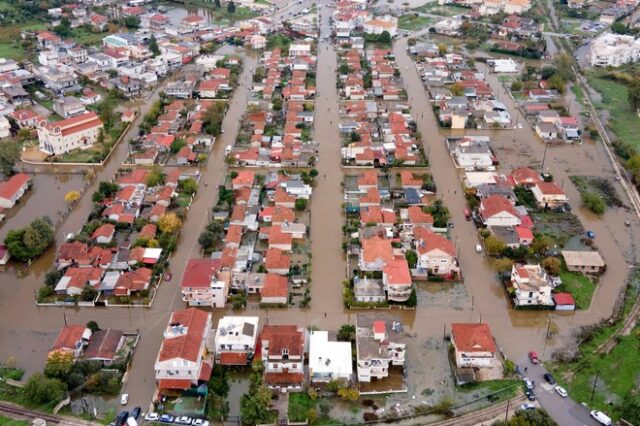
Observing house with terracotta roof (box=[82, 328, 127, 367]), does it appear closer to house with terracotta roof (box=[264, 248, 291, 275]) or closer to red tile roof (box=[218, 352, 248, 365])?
red tile roof (box=[218, 352, 248, 365])

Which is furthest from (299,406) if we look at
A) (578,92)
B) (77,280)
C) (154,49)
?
(154,49)

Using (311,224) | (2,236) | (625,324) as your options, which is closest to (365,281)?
(311,224)

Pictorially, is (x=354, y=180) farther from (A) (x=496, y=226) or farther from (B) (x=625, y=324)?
(B) (x=625, y=324)

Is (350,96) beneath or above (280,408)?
beneath

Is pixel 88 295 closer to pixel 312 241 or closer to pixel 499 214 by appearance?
pixel 312 241

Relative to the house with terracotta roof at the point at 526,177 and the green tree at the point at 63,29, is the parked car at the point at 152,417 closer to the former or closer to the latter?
the house with terracotta roof at the point at 526,177

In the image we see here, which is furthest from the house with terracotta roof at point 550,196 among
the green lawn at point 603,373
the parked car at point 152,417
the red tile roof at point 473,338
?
the parked car at point 152,417

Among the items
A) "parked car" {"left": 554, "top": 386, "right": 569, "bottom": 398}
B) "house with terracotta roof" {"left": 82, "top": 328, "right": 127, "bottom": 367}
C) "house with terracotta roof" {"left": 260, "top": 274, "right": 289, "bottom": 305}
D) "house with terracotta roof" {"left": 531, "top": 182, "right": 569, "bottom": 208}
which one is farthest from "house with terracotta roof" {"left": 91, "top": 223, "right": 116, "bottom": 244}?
"house with terracotta roof" {"left": 531, "top": 182, "right": 569, "bottom": 208}
